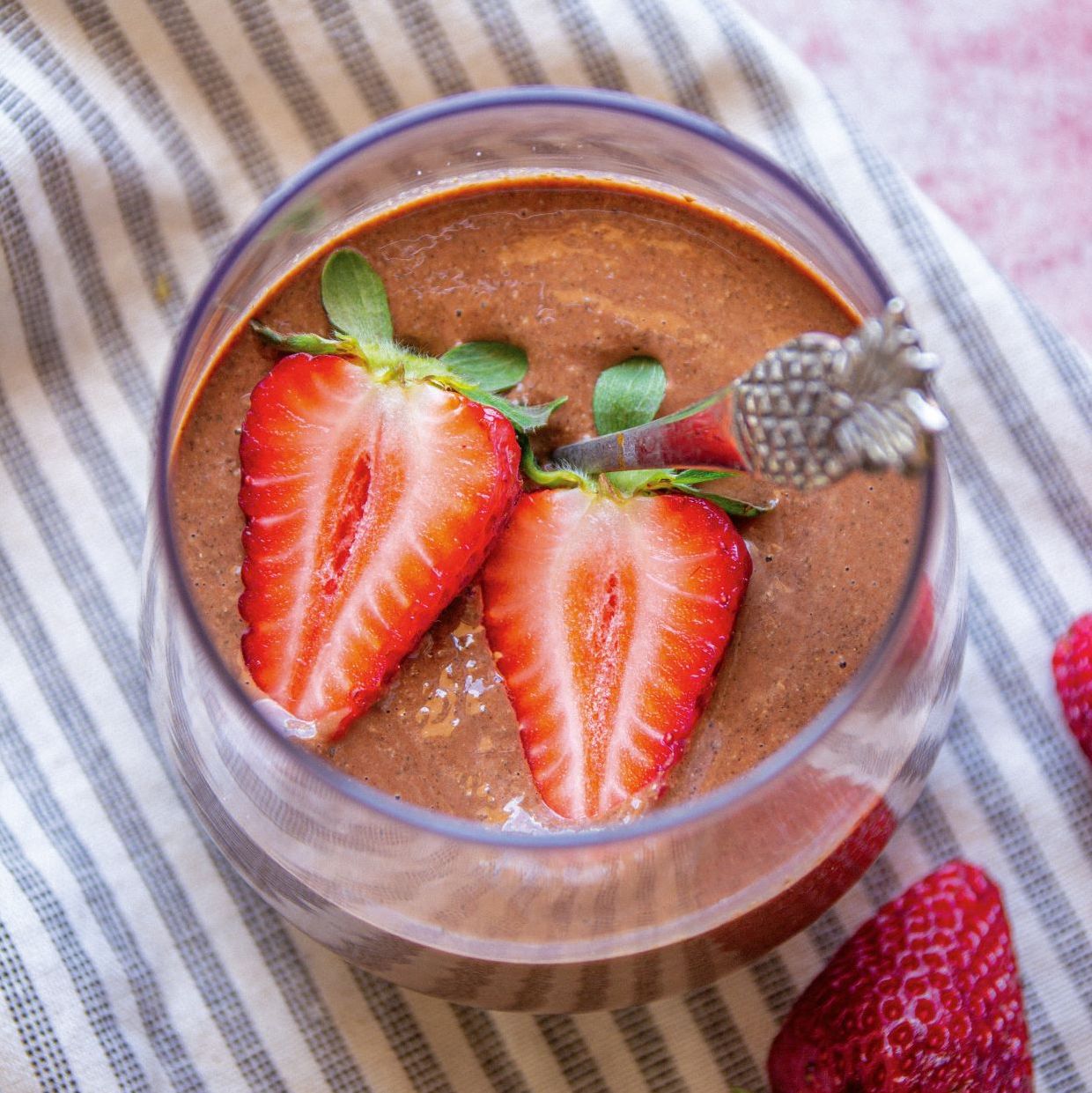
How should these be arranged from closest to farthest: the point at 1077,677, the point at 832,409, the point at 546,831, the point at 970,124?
the point at 832,409 < the point at 546,831 < the point at 1077,677 < the point at 970,124

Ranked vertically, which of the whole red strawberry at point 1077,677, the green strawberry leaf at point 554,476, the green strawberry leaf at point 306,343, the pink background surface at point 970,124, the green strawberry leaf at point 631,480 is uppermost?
the green strawberry leaf at point 306,343

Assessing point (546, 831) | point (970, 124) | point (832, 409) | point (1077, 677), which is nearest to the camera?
point (832, 409)

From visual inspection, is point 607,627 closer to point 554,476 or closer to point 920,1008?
point 554,476

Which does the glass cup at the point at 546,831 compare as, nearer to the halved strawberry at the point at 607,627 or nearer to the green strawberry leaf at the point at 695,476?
the halved strawberry at the point at 607,627

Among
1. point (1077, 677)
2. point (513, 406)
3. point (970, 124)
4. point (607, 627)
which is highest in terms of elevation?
point (513, 406)

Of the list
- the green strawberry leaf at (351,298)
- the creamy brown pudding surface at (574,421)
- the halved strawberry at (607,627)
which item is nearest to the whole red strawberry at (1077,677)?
the creamy brown pudding surface at (574,421)

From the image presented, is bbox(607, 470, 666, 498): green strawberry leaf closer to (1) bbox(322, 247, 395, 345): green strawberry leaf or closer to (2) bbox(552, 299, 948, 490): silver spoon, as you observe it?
(2) bbox(552, 299, 948, 490): silver spoon

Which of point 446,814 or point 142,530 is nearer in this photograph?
point 446,814

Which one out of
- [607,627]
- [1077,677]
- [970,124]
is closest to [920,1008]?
[1077,677]
